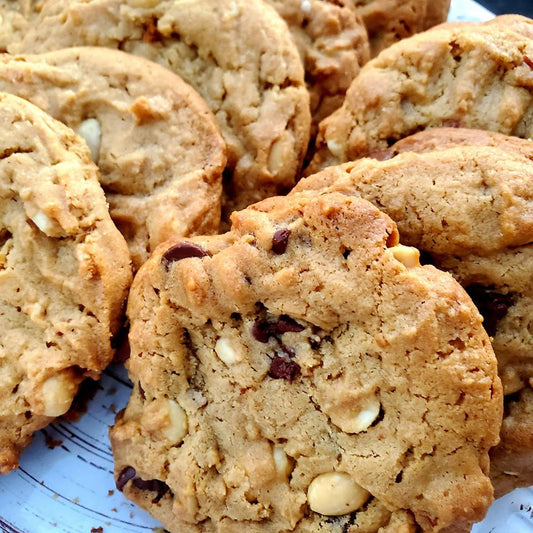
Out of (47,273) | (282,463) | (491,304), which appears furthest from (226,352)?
(491,304)

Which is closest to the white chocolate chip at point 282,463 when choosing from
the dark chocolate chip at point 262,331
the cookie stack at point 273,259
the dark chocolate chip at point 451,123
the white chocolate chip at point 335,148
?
the cookie stack at point 273,259

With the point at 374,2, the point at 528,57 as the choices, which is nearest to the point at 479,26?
the point at 528,57

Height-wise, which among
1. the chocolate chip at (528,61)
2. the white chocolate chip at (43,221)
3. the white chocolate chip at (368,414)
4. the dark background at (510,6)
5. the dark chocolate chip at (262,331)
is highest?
the chocolate chip at (528,61)

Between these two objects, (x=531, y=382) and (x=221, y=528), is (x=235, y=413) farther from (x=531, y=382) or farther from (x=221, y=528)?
(x=531, y=382)

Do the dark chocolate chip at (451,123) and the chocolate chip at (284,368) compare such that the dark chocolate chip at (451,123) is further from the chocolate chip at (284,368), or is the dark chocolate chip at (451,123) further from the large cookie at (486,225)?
the chocolate chip at (284,368)

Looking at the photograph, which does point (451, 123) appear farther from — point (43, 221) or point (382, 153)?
point (43, 221)

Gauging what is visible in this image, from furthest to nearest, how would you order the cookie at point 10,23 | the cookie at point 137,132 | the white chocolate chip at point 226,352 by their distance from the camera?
the cookie at point 10,23, the cookie at point 137,132, the white chocolate chip at point 226,352
